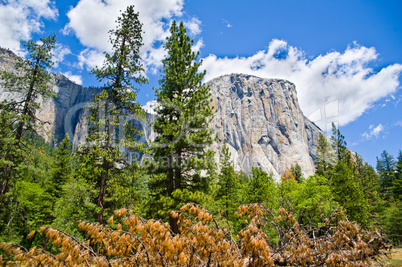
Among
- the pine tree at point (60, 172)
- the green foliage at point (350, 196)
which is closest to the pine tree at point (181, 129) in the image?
the green foliage at point (350, 196)

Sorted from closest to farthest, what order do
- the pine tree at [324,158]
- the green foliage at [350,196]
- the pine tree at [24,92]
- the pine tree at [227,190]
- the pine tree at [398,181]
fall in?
the pine tree at [24,92]
the green foliage at [350,196]
the pine tree at [227,190]
the pine tree at [398,181]
the pine tree at [324,158]

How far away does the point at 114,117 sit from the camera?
12328 mm

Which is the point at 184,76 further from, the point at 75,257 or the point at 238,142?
the point at 238,142

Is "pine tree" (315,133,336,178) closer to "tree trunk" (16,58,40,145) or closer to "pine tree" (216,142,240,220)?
"pine tree" (216,142,240,220)

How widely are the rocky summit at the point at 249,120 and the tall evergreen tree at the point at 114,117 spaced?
9579 centimetres

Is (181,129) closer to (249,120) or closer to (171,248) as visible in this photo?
(171,248)

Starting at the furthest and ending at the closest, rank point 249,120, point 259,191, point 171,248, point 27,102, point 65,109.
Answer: point 249,120, point 65,109, point 259,191, point 27,102, point 171,248

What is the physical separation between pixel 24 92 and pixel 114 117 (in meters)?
5.79

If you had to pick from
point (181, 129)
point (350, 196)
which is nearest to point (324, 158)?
point (350, 196)

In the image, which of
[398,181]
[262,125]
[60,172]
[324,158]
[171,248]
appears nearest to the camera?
[171,248]

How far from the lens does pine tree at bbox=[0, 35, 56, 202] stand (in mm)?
11453

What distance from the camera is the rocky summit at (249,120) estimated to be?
117500mm

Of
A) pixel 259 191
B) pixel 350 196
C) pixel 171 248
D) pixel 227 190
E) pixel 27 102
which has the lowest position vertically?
pixel 171 248

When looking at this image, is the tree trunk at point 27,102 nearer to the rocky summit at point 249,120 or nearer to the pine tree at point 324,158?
the pine tree at point 324,158
